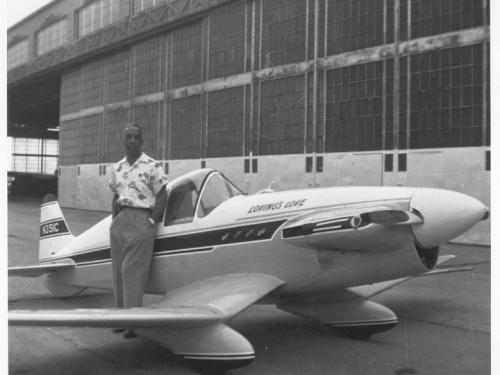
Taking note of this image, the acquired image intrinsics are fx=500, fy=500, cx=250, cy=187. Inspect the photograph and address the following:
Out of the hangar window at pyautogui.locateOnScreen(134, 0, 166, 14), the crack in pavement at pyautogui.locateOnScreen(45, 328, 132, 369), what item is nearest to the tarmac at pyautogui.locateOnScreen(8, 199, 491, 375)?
the crack in pavement at pyautogui.locateOnScreen(45, 328, 132, 369)

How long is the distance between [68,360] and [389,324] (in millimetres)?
3045

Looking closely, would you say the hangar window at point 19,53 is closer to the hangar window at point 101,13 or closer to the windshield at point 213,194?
the windshield at point 213,194

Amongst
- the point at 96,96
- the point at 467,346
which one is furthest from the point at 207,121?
the point at 467,346

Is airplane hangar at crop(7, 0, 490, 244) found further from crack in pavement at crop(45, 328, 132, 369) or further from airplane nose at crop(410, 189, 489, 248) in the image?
airplane nose at crop(410, 189, 489, 248)

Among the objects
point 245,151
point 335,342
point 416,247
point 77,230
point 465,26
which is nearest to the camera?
point 416,247

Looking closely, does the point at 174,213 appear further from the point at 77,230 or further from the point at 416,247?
the point at 77,230

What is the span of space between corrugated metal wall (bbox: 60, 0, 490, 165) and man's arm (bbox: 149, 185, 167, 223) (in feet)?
21.4

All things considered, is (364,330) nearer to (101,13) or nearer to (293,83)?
(293,83)

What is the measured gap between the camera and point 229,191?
5070 mm

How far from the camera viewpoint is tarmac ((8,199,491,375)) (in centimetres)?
416

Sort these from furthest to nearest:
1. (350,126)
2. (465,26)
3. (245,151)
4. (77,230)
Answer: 1. (245,151)
2. (77,230)
3. (350,126)
4. (465,26)

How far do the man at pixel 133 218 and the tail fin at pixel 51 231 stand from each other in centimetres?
200

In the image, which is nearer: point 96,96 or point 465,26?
point 465,26

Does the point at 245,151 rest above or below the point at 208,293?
above
